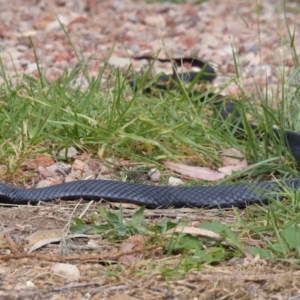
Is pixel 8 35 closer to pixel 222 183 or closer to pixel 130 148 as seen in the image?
pixel 130 148

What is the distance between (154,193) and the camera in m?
3.92

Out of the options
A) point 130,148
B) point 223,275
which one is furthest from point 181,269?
point 130,148

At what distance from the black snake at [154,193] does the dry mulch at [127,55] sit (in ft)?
0.24

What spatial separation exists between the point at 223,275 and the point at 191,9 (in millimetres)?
6621

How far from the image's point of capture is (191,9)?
931 cm

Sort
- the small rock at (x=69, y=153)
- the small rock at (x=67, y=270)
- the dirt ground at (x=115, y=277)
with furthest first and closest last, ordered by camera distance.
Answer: the small rock at (x=69, y=153), the small rock at (x=67, y=270), the dirt ground at (x=115, y=277)

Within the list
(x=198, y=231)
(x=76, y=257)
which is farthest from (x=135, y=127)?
(x=76, y=257)

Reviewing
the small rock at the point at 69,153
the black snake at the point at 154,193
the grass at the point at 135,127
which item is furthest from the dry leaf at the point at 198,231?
the small rock at the point at 69,153

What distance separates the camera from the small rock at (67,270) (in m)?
3.01

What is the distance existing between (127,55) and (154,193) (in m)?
2.51

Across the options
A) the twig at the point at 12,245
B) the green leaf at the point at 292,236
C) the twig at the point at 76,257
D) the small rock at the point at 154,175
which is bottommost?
the small rock at the point at 154,175

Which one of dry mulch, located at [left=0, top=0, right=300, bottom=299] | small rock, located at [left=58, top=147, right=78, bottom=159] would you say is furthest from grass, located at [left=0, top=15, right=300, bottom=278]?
dry mulch, located at [left=0, top=0, right=300, bottom=299]

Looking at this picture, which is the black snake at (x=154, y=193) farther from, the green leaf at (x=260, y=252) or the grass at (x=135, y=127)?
the green leaf at (x=260, y=252)

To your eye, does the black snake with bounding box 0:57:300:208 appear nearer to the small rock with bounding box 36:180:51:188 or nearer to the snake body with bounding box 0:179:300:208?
the snake body with bounding box 0:179:300:208
